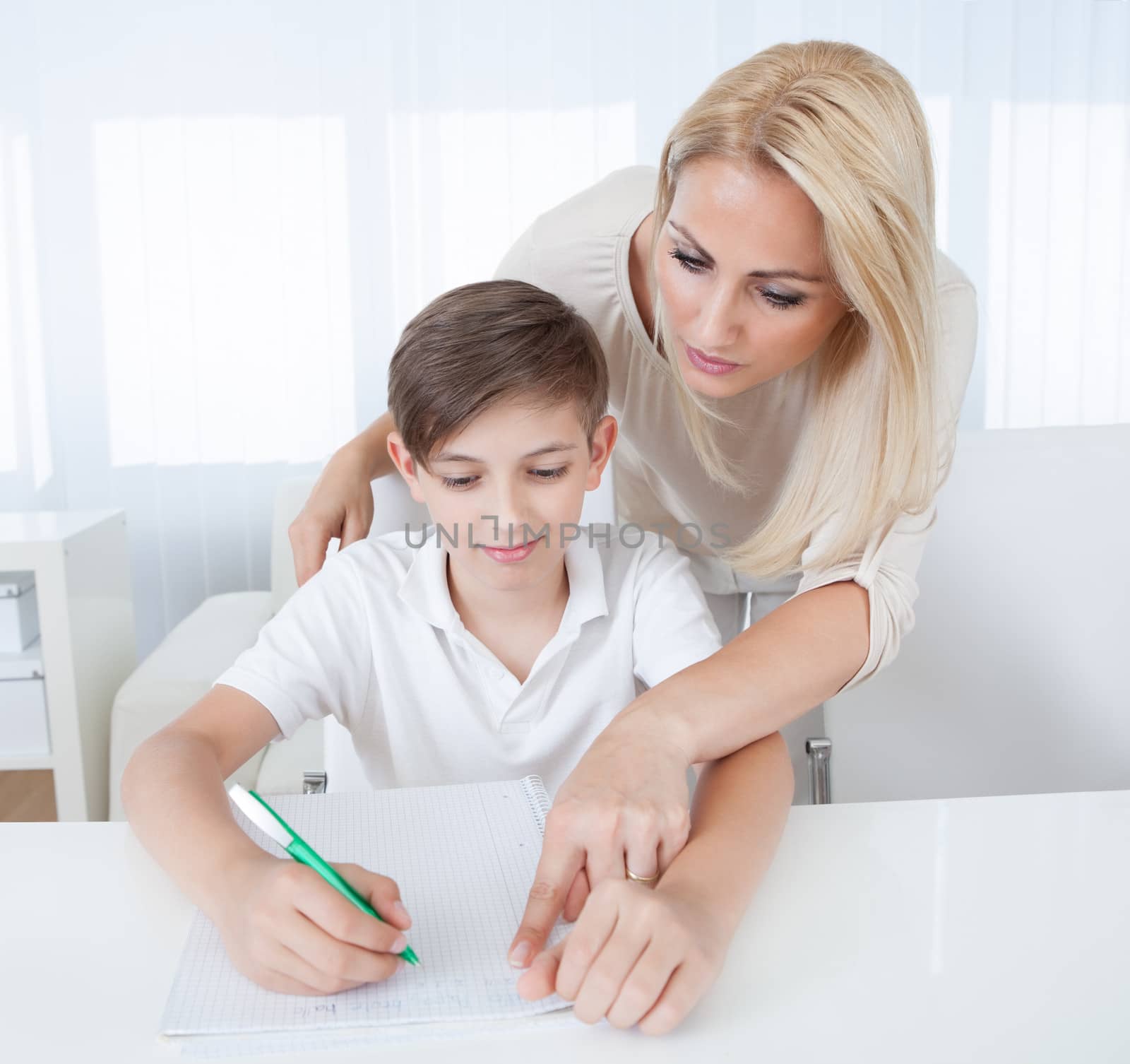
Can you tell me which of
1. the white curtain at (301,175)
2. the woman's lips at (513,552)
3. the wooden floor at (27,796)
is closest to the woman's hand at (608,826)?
the woman's lips at (513,552)

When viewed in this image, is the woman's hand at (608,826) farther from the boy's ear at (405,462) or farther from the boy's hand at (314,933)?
the boy's ear at (405,462)

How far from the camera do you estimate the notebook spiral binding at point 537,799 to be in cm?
71

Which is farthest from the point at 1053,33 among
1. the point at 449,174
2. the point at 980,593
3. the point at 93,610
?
the point at 93,610

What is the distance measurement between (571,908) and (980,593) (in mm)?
786

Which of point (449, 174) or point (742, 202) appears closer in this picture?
point (742, 202)

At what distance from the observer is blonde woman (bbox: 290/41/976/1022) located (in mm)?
718

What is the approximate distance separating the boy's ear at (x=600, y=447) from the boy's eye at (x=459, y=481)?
0.13 m

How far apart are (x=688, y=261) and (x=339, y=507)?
425 millimetres

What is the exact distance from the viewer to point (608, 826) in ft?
2.07

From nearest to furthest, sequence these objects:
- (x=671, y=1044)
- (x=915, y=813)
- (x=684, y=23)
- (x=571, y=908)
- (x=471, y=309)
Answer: (x=671, y=1044) < (x=571, y=908) < (x=915, y=813) < (x=471, y=309) < (x=684, y=23)

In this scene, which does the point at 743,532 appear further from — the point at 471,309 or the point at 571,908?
the point at 571,908

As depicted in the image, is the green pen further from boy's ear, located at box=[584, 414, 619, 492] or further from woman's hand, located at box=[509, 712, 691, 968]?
boy's ear, located at box=[584, 414, 619, 492]

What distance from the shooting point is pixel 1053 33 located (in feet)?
9.87

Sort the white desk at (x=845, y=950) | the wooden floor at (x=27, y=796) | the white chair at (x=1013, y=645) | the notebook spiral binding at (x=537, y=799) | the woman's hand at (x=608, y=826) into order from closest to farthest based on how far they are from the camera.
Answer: the white desk at (x=845, y=950) < the woman's hand at (x=608, y=826) < the notebook spiral binding at (x=537, y=799) < the white chair at (x=1013, y=645) < the wooden floor at (x=27, y=796)
